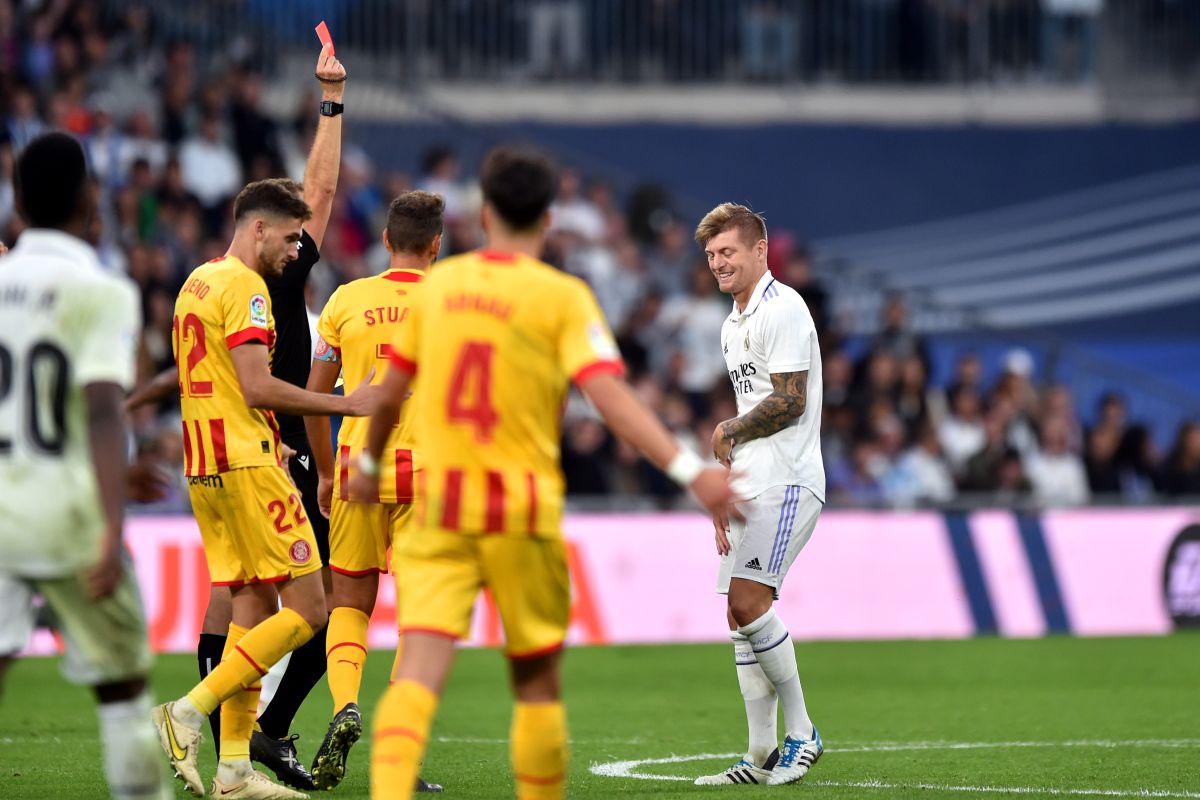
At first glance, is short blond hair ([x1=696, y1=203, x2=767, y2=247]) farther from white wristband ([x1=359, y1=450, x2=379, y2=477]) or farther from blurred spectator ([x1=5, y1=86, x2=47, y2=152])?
blurred spectator ([x1=5, y1=86, x2=47, y2=152])

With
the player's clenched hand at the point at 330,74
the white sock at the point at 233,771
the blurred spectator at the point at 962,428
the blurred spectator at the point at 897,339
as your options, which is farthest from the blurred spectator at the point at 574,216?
the white sock at the point at 233,771

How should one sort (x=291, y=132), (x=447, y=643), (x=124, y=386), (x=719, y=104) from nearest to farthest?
1. (x=124, y=386)
2. (x=447, y=643)
3. (x=291, y=132)
4. (x=719, y=104)

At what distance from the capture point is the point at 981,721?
36.0 feet

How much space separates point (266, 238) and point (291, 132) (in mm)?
15017

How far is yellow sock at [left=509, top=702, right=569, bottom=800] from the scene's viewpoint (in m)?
5.83

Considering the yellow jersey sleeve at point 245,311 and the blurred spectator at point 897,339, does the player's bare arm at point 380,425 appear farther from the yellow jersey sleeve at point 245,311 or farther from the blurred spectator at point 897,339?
the blurred spectator at point 897,339

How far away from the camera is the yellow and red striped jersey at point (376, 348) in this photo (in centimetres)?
833

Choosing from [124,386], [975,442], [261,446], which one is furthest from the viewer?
[975,442]

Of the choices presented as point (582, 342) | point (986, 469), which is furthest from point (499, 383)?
point (986, 469)

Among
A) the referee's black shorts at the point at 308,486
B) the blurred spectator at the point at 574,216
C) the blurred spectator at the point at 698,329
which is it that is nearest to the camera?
the referee's black shorts at the point at 308,486

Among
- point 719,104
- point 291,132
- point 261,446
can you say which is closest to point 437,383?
point 261,446

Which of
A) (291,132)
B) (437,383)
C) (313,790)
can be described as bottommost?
(313,790)

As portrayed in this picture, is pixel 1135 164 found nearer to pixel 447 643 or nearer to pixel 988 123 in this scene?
pixel 988 123

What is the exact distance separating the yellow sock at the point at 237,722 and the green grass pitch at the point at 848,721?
0.51m
